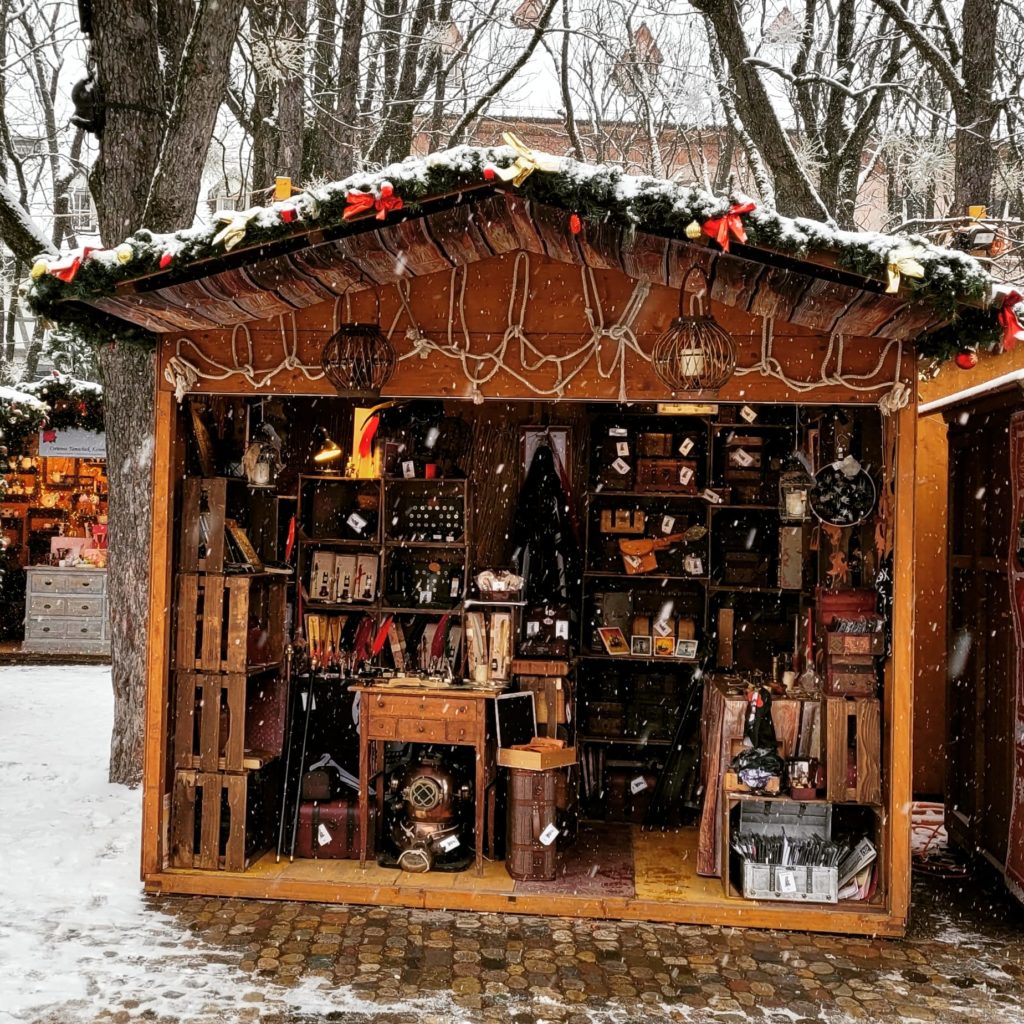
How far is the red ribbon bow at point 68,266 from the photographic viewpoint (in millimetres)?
4664

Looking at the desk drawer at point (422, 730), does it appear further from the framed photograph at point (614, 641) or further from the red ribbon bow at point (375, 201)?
the red ribbon bow at point (375, 201)

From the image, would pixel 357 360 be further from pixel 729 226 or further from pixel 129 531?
pixel 129 531

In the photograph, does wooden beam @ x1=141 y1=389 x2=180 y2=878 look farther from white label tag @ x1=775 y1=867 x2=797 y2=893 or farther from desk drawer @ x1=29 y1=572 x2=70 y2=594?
desk drawer @ x1=29 y1=572 x2=70 y2=594

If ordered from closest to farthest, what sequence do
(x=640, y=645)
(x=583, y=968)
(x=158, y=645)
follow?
(x=583, y=968), (x=158, y=645), (x=640, y=645)

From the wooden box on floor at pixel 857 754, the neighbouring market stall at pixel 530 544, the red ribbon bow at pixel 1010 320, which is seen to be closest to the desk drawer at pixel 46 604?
the neighbouring market stall at pixel 530 544

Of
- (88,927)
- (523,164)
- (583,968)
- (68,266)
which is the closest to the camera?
(523,164)

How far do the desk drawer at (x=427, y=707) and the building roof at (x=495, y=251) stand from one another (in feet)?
6.98

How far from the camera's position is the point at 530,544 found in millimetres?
7211

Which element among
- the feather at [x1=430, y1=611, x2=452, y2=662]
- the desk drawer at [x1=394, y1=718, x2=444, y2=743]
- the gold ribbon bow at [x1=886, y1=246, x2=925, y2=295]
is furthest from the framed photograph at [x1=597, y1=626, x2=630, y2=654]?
the gold ribbon bow at [x1=886, y1=246, x2=925, y2=295]

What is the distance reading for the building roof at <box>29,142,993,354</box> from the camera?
14.2ft

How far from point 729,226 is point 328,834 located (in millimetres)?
3864

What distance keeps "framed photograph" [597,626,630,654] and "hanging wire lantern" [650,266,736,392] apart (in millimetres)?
2716

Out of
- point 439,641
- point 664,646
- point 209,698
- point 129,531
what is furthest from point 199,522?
point 664,646

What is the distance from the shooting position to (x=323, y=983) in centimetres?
459
